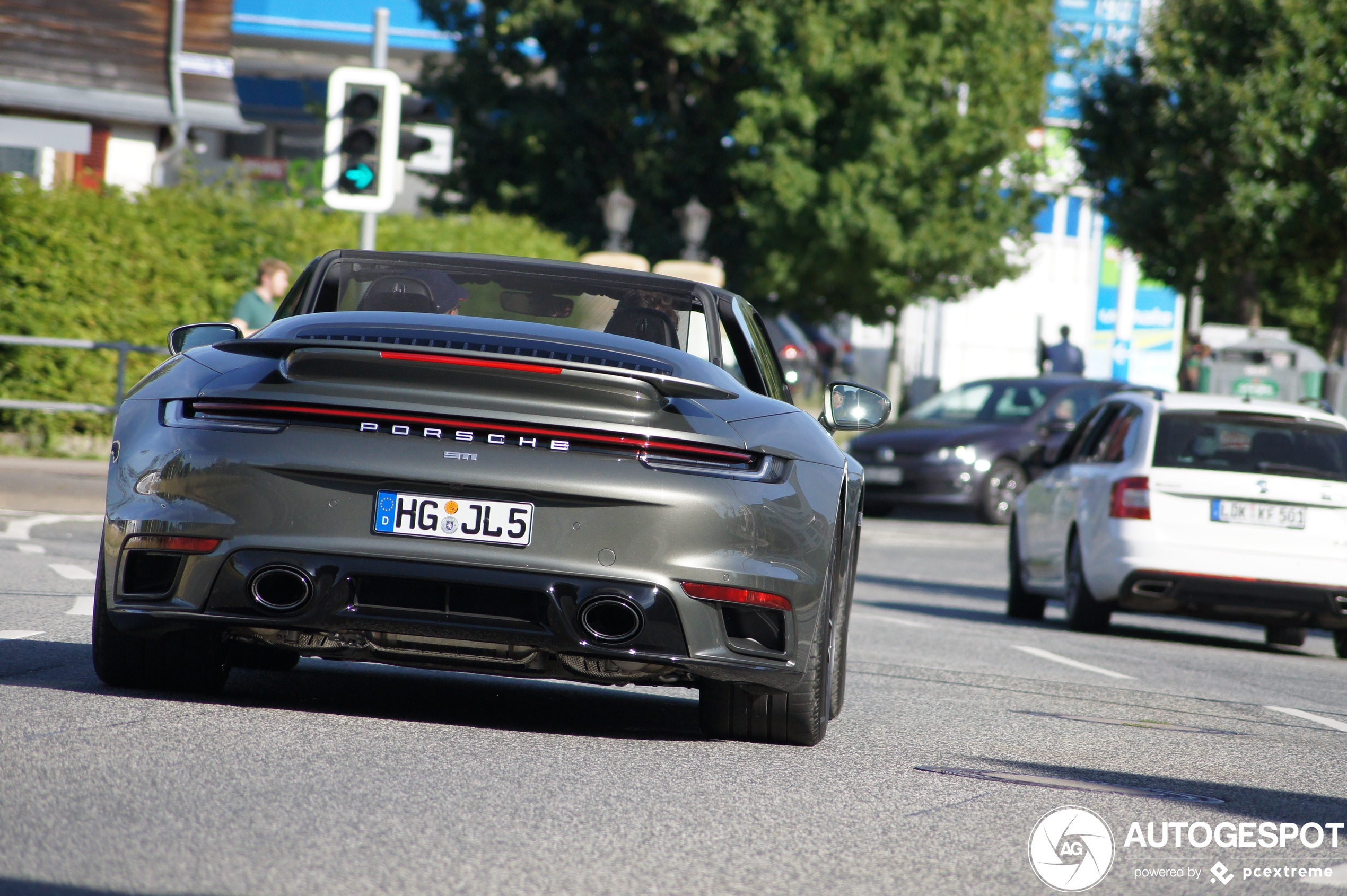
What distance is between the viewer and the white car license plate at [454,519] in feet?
17.3

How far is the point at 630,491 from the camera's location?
17.4 feet

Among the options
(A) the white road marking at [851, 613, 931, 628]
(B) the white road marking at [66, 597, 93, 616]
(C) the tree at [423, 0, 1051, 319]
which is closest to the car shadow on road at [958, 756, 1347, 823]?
(B) the white road marking at [66, 597, 93, 616]

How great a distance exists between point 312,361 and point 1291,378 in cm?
2392

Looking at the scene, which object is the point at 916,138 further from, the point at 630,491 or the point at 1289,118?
the point at 630,491

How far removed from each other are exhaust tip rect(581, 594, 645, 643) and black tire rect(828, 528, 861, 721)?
2.90 feet

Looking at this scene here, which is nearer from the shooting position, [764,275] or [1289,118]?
[1289,118]

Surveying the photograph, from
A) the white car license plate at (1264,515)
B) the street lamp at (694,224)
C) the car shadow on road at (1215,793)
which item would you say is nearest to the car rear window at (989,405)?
the street lamp at (694,224)

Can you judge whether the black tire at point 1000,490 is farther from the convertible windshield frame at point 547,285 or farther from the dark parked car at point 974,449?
the convertible windshield frame at point 547,285

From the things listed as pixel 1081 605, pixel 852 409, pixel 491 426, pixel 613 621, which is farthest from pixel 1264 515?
pixel 491 426

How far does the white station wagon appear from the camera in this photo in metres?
11.9

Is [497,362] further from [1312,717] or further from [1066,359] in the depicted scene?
[1066,359]

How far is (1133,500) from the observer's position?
39.9 feet

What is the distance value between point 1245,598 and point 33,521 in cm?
810

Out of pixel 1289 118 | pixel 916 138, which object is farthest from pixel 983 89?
pixel 1289 118
